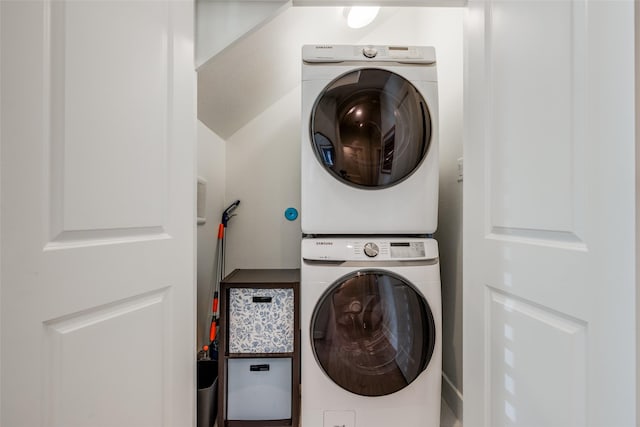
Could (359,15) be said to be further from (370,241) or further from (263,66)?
(370,241)

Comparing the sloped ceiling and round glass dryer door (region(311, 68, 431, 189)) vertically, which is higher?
the sloped ceiling

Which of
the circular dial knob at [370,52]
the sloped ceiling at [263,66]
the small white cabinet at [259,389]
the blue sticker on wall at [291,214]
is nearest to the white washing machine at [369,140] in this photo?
the circular dial knob at [370,52]

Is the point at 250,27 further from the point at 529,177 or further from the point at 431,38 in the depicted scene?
the point at 431,38

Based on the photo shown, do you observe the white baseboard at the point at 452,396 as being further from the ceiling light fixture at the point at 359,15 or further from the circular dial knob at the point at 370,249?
the ceiling light fixture at the point at 359,15

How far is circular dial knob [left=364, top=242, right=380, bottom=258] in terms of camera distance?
4.33ft

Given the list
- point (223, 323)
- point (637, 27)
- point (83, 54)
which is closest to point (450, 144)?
point (637, 27)

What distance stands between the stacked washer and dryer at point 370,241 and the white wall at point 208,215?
0.76m

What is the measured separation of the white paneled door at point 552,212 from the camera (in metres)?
0.57

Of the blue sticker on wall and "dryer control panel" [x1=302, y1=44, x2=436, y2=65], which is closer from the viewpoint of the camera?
"dryer control panel" [x1=302, y1=44, x2=436, y2=65]

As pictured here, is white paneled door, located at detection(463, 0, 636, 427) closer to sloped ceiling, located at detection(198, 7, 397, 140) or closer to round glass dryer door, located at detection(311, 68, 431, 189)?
round glass dryer door, located at detection(311, 68, 431, 189)

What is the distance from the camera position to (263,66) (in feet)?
5.72

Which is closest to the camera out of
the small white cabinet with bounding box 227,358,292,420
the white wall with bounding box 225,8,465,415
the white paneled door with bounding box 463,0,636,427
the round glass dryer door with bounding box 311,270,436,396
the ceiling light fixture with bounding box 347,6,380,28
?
the white paneled door with bounding box 463,0,636,427

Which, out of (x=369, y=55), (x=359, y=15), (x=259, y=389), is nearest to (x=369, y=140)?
(x=369, y=55)

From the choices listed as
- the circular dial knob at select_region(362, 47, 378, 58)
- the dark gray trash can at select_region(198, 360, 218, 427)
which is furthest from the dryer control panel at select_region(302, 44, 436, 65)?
the dark gray trash can at select_region(198, 360, 218, 427)
